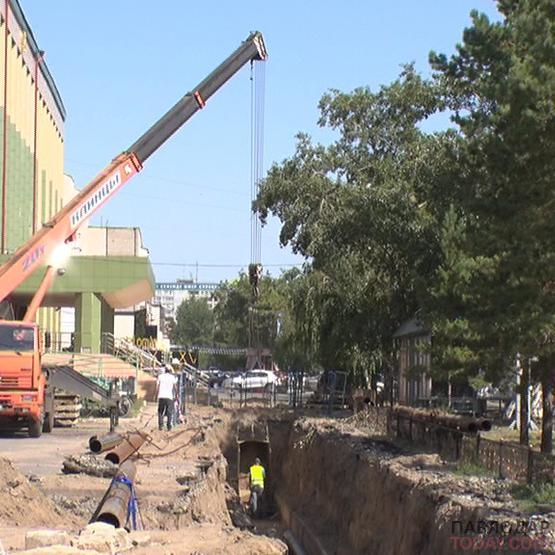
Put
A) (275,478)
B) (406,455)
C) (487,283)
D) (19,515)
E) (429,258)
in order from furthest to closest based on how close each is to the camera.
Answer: (275,478)
(429,258)
(406,455)
(487,283)
(19,515)

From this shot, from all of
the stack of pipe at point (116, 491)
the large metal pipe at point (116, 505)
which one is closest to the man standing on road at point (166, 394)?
the stack of pipe at point (116, 491)

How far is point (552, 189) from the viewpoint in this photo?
1831cm

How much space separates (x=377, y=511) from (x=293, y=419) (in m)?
21.7

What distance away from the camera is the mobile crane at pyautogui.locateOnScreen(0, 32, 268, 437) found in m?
25.8

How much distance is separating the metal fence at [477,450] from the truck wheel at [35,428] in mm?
9553

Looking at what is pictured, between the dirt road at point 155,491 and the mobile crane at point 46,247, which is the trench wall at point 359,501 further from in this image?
the mobile crane at point 46,247

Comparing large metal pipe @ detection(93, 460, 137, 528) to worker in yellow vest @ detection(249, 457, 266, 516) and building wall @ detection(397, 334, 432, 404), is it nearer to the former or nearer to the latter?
worker in yellow vest @ detection(249, 457, 266, 516)

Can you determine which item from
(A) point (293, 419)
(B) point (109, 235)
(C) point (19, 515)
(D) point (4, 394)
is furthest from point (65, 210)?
(B) point (109, 235)

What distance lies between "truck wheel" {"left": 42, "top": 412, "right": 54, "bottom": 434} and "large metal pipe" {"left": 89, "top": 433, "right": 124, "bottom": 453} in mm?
6992

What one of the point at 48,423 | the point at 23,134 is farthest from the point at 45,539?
the point at 23,134

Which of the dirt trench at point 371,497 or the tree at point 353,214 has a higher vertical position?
the tree at point 353,214

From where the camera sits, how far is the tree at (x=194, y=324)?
519 feet

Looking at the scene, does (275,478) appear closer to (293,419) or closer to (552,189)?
(293,419)

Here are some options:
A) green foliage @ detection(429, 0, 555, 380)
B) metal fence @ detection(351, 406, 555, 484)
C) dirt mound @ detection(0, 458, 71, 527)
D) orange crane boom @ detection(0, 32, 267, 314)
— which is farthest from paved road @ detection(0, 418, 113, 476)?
green foliage @ detection(429, 0, 555, 380)
